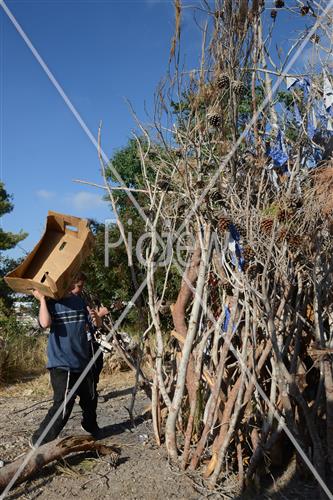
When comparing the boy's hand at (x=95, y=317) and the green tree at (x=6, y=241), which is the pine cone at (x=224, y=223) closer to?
the boy's hand at (x=95, y=317)

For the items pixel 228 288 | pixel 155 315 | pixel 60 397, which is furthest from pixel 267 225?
pixel 60 397

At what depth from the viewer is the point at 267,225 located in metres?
3.70

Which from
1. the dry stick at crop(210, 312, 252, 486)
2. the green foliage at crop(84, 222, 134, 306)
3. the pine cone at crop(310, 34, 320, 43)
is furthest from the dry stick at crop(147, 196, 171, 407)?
the green foliage at crop(84, 222, 134, 306)

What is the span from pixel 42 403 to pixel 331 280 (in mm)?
4327

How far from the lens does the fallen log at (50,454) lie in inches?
147

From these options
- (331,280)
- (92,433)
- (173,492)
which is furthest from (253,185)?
(92,433)

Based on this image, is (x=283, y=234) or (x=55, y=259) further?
(x=55, y=259)

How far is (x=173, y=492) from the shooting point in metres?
3.69

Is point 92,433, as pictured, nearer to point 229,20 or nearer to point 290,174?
point 290,174

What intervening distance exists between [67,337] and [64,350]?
117mm

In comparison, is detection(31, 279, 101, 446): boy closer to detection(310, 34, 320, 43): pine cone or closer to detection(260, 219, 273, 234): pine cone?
detection(260, 219, 273, 234): pine cone

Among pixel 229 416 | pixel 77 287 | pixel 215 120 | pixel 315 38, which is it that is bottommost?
pixel 229 416

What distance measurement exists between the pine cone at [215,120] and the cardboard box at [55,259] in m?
1.33

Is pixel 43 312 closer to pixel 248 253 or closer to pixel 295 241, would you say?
pixel 248 253
